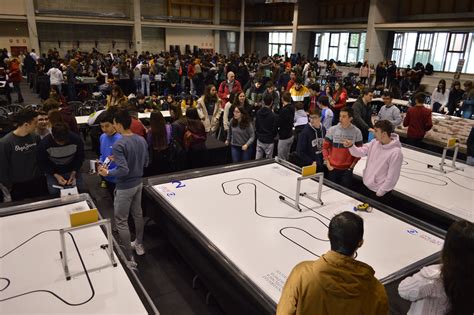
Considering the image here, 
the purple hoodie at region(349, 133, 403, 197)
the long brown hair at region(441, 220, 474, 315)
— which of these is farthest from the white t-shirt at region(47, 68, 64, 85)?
the long brown hair at region(441, 220, 474, 315)

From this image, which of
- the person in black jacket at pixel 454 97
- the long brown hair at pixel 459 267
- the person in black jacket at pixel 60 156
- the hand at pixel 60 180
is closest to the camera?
the long brown hair at pixel 459 267

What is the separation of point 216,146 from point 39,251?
3226 mm

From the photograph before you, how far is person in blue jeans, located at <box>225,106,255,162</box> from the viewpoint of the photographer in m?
5.00

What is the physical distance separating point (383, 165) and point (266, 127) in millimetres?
2030

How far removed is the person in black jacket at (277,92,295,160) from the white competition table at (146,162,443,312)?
1256 millimetres

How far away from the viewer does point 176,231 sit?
10.3ft

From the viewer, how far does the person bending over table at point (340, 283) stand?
143cm

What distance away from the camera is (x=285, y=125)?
512cm

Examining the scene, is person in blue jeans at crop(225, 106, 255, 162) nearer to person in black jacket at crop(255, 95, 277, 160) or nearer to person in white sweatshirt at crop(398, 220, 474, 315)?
person in black jacket at crop(255, 95, 277, 160)

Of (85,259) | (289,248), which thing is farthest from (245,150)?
(85,259)

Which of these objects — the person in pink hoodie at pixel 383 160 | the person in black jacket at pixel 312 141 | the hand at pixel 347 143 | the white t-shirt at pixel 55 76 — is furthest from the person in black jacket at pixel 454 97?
the white t-shirt at pixel 55 76

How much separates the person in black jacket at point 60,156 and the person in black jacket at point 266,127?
2.51m

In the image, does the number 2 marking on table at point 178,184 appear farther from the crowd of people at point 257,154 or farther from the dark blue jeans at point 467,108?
the dark blue jeans at point 467,108

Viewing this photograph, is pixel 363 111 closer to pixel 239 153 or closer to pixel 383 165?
pixel 239 153
